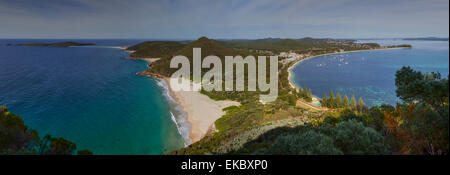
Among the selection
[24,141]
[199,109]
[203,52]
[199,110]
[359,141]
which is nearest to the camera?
[359,141]

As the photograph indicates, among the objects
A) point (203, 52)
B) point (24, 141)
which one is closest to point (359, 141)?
point (24, 141)

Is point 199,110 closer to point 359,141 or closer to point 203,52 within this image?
point 359,141

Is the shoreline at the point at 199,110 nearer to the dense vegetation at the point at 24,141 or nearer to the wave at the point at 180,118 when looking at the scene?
the wave at the point at 180,118

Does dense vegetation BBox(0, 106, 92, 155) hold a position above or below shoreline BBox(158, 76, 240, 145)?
above
